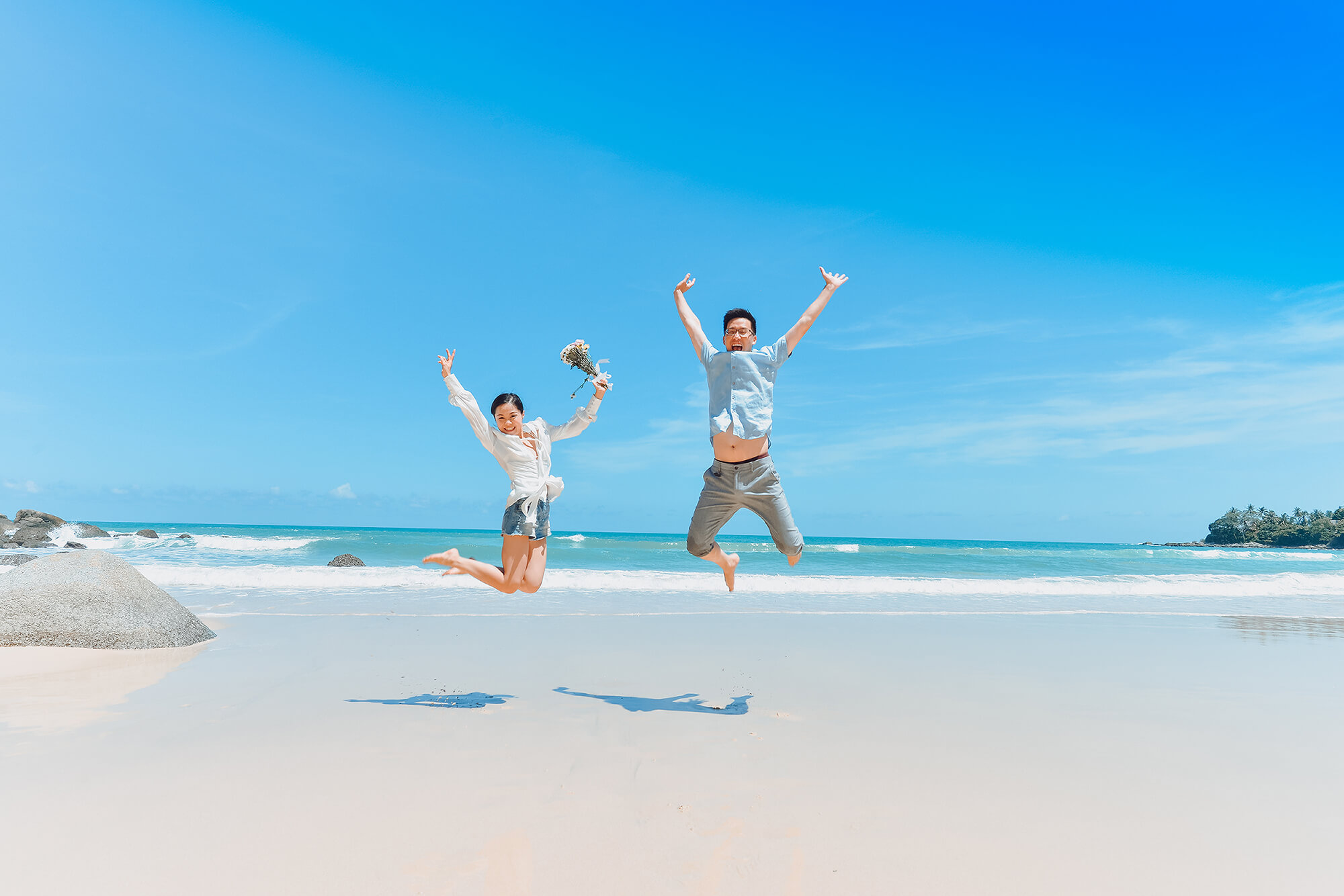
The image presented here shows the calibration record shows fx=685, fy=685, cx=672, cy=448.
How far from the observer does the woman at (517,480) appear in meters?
5.91

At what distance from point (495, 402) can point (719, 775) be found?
3575 mm

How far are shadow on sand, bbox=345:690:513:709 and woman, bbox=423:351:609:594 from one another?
2.95 ft

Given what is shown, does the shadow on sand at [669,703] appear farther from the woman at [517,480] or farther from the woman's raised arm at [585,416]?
the woman's raised arm at [585,416]

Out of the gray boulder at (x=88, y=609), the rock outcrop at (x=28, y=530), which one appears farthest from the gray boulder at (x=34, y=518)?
the gray boulder at (x=88, y=609)

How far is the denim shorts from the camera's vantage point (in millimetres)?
5926

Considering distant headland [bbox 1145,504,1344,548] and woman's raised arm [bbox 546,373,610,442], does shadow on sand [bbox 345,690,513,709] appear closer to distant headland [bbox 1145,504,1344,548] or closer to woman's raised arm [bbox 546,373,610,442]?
woman's raised arm [bbox 546,373,610,442]

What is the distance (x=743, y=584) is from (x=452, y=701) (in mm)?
10310

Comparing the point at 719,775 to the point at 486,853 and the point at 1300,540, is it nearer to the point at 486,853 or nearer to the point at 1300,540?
the point at 486,853

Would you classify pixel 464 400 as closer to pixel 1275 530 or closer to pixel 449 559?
pixel 449 559

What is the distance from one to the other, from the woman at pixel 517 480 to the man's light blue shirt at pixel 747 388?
1.22 meters

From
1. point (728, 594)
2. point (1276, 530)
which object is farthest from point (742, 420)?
point (1276, 530)

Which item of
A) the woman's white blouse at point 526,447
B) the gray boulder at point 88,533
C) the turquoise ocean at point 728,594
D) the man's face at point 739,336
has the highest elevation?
the man's face at point 739,336

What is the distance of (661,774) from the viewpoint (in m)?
4.10

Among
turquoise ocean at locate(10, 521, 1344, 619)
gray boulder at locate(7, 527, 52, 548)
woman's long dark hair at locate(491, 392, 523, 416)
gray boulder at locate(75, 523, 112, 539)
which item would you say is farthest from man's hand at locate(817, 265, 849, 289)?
gray boulder at locate(75, 523, 112, 539)
